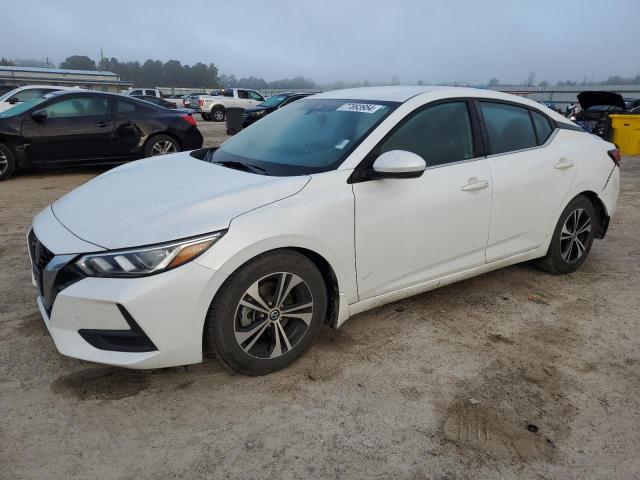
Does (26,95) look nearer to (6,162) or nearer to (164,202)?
(6,162)

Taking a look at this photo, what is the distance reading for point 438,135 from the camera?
140 inches

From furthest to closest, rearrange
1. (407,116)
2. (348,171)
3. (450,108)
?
(450,108), (407,116), (348,171)

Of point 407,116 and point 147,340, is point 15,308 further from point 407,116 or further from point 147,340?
point 407,116

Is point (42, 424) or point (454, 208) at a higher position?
point (454, 208)

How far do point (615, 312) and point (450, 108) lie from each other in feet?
6.37

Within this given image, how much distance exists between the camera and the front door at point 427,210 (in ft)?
10.4

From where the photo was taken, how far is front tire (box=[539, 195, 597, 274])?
14.3 ft

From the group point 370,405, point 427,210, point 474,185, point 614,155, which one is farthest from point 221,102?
point 370,405

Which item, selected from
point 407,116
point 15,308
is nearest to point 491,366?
point 407,116

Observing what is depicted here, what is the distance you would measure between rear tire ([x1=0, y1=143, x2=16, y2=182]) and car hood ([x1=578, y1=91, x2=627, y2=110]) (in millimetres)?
11501

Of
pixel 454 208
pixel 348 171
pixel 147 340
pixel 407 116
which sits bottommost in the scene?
pixel 147 340

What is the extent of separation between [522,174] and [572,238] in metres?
1.01

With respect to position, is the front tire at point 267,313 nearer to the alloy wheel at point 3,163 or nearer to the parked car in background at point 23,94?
the alloy wheel at point 3,163

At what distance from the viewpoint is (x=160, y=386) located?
2.88 metres
